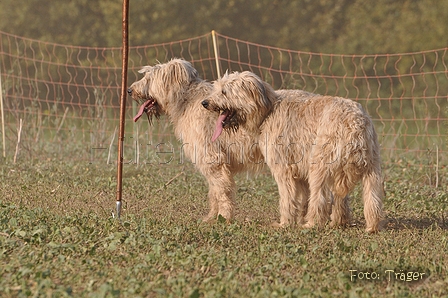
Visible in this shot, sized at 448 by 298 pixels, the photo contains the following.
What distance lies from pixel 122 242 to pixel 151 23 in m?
18.8

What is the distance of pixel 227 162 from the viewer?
26.0 ft

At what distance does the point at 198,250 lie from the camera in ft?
20.0

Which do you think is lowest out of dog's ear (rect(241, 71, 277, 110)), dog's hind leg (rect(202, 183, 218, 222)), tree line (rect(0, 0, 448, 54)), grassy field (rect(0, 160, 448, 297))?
grassy field (rect(0, 160, 448, 297))

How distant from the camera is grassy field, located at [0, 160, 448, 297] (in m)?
5.09

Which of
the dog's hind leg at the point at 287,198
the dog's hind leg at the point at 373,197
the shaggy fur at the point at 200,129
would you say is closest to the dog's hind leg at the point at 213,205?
the shaggy fur at the point at 200,129

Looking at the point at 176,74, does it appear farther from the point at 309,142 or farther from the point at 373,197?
the point at 373,197

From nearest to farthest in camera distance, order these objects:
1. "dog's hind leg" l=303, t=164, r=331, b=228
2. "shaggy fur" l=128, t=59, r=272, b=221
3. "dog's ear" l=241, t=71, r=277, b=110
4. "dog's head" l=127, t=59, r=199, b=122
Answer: "dog's hind leg" l=303, t=164, r=331, b=228 < "dog's ear" l=241, t=71, r=277, b=110 < "shaggy fur" l=128, t=59, r=272, b=221 < "dog's head" l=127, t=59, r=199, b=122

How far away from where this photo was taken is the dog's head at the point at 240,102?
7.44m

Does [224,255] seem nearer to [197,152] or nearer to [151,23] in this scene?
[197,152]

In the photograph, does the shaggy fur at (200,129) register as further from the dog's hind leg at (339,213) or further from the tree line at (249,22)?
the tree line at (249,22)

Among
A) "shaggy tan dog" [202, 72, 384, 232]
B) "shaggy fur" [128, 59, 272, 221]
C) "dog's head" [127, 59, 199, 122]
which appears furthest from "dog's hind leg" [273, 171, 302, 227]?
"dog's head" [127, 59, 199, 122]

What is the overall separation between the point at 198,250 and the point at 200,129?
6.82 ft

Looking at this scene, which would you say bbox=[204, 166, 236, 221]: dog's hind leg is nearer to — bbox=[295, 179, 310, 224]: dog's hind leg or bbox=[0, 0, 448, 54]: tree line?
bbox=[295, 179, 310, 224]: dog's hind leg

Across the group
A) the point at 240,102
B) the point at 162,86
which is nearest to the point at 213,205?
the point at 240,102
